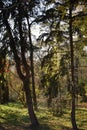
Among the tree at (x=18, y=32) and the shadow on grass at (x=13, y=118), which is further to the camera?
the shadow on grass at (x=13, y=118)

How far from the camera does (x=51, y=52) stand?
1652cm

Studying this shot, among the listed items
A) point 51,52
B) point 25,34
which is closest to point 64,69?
point 51,52

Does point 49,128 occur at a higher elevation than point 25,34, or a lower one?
lower

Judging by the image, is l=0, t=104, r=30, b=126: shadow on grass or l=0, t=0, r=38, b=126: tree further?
l=0, t=104, r=30, b=126: shadow on grass

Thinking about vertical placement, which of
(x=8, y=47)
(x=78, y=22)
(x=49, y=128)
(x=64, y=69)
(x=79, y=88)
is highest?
(x=78, y=22)

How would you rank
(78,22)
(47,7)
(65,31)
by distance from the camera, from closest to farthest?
(78,22)
(47,7)
(65,31)

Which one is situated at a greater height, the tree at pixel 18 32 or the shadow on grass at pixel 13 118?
the tree at pixel 18 32

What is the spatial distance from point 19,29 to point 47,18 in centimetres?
152

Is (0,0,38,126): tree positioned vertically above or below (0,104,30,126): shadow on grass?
above

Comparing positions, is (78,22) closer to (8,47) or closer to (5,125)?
(8,47)

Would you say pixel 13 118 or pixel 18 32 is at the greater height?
pixel 18 32

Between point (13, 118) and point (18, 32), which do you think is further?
point (13, 118)

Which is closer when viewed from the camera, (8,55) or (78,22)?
(78,22)

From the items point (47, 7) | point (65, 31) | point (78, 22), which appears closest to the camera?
point (78, 22)
